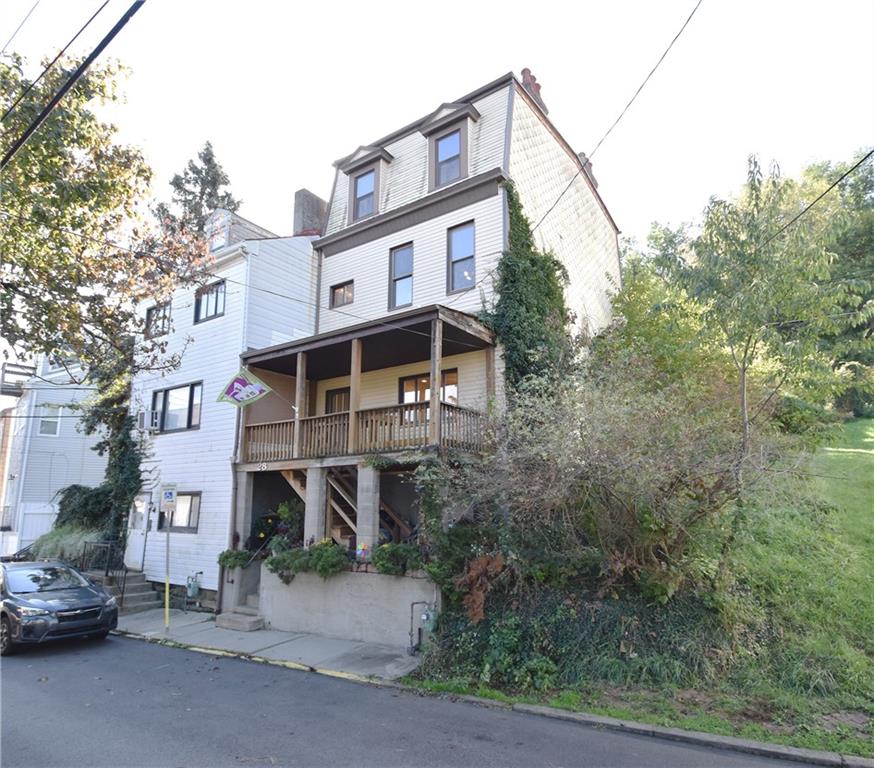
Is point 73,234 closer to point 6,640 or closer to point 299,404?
point 299,404

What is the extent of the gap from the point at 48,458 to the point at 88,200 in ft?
72.6

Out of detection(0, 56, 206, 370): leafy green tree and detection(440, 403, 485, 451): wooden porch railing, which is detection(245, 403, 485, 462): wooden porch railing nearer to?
detection(440, 403, 485, 451): wooden porch railing

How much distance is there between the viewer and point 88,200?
393 inches

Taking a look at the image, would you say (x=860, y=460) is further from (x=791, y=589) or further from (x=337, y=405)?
(x=337, y=405)

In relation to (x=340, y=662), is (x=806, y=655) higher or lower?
higher

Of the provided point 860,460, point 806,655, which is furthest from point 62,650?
point 860,460

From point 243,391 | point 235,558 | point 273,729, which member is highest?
point 243,391

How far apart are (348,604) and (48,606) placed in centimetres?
579

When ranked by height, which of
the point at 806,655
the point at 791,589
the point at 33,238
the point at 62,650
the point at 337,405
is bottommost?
the point at 62,650

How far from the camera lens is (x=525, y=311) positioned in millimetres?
14023

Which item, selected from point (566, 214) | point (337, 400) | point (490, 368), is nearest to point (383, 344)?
point (490, 368)

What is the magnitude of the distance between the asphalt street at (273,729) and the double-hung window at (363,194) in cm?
1304

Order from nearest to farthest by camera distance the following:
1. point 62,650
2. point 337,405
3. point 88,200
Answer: point 88,200 → point 62,650 → point 337,405

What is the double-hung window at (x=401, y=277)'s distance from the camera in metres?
16.1
